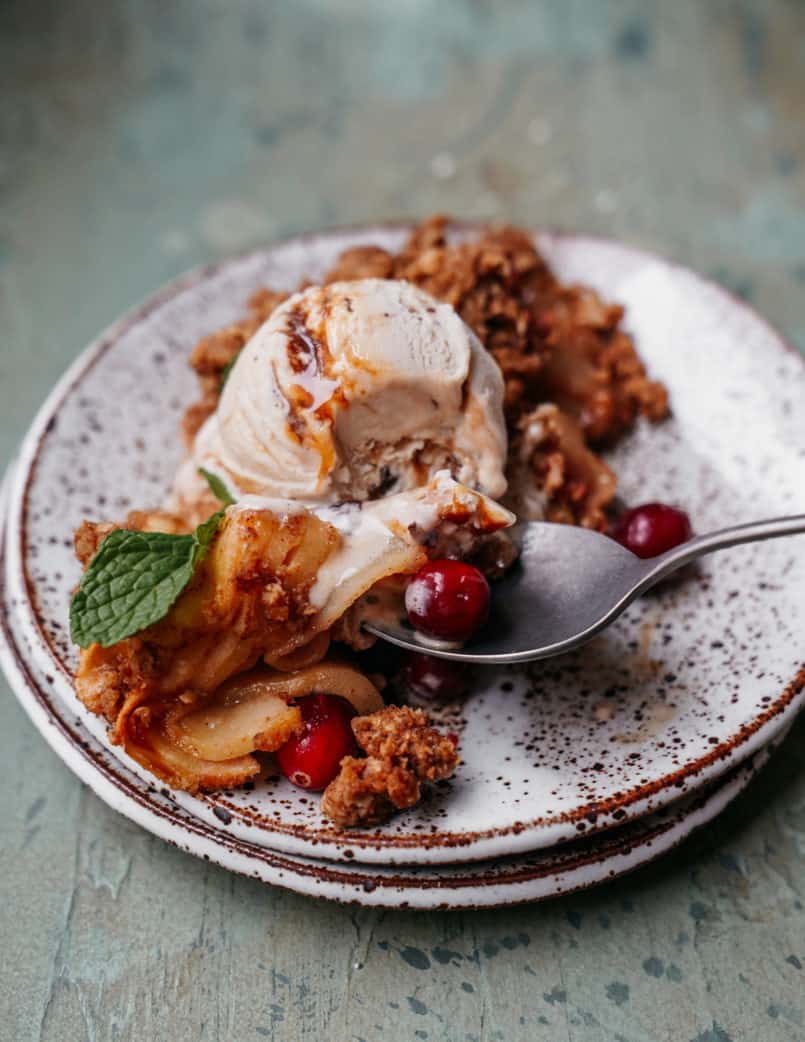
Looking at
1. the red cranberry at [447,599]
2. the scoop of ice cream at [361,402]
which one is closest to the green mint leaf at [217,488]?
the scoop of ice cream at [361,402]

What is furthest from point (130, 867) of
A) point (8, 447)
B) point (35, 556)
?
point (8, 447)

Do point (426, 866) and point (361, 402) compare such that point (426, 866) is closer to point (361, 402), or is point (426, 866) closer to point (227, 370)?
point (361, 402)

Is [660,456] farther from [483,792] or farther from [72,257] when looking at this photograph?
[72,257]

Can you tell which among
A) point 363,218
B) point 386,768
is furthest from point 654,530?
point 363,218

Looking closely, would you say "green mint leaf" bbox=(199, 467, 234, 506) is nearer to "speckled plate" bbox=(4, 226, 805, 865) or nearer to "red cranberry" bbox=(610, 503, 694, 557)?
"speckled plate" bbox=(4, 226, 805, 865)

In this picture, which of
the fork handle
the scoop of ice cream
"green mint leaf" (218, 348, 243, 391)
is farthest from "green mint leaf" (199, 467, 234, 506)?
the fork handle

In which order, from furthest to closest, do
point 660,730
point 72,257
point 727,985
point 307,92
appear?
point 307,92, point 72,257, point 660,730, point 727,985
